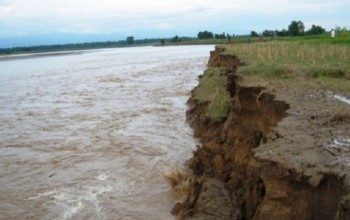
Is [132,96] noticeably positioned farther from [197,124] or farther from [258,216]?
[258,216]

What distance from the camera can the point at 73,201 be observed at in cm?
959

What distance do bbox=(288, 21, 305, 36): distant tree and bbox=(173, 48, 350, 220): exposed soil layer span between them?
64.1 meters

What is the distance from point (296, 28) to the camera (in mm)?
73125

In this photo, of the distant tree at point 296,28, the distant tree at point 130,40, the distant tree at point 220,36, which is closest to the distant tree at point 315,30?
the distant tree at point 296,28

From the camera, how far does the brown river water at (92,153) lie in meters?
9.41

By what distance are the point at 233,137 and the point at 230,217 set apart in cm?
309

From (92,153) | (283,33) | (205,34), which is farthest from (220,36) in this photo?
(92,153)

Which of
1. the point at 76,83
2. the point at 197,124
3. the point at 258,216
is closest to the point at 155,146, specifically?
the point at 197,124

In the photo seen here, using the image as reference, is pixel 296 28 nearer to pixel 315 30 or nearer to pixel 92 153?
pixel 315 30

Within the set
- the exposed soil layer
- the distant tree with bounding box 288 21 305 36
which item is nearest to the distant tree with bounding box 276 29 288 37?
the distant tree with bounding box 288 21 305 36

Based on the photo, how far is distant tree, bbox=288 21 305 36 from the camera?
72062 millimetres

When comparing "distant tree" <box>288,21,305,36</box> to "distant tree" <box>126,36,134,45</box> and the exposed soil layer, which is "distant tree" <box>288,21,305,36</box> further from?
"distant tree" <box>126,36,134,45</box>

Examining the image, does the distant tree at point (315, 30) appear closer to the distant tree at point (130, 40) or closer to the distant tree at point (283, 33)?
the distant tree at point (283, 33)

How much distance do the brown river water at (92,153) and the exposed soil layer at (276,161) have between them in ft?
3.94
